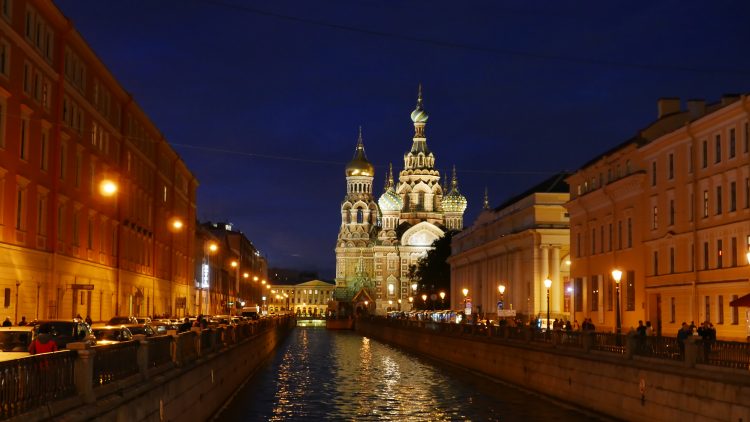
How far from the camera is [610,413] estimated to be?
32.5 meters

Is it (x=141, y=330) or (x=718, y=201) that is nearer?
(x=141, y=330)

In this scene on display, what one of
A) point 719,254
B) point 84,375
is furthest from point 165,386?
point 719,254

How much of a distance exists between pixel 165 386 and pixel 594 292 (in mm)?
53907

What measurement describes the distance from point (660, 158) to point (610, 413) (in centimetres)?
3062

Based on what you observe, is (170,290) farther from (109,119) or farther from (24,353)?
(24,353)

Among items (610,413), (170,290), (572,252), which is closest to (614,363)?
(610,413)

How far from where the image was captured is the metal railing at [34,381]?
13617 millimetres

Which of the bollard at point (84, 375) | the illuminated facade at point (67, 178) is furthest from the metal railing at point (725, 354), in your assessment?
the illuminated facade at point (67, 178)

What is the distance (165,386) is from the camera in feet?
78.9

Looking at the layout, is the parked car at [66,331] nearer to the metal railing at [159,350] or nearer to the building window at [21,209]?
the metal railing at [159,350]

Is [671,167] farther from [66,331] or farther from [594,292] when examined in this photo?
[66,331]

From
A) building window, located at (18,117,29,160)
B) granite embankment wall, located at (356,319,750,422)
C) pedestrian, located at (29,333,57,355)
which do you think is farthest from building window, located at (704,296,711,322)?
pedestrian, located at (29,333,57,355)

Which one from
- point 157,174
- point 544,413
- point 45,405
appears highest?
point 157,174

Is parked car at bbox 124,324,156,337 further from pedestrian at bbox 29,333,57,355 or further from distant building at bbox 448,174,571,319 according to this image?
distant building at bbox 448,174,571,319
